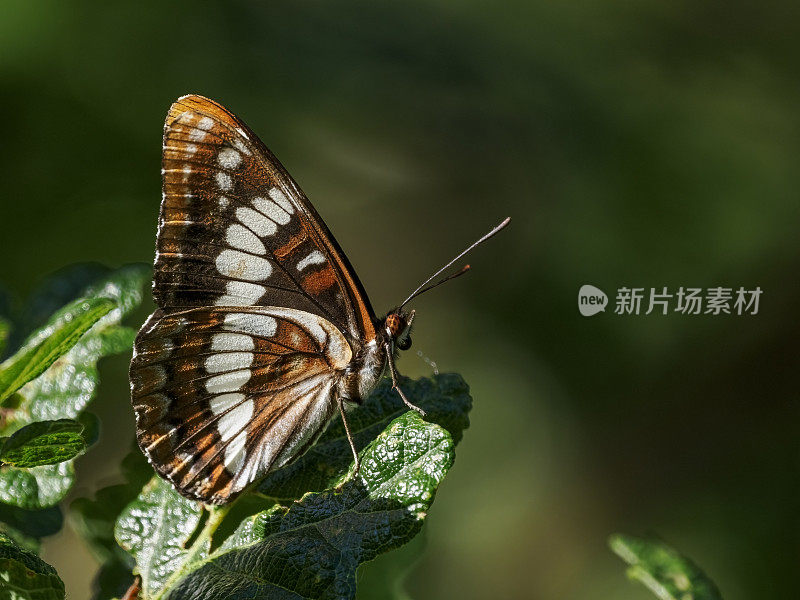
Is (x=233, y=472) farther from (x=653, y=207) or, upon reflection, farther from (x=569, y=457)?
(x=653, y=207)

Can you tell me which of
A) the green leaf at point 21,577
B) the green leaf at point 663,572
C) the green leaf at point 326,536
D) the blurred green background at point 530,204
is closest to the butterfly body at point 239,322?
the green leaf at point 326,536

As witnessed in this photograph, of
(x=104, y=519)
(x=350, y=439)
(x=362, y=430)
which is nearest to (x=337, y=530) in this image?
(x=350, y=439)

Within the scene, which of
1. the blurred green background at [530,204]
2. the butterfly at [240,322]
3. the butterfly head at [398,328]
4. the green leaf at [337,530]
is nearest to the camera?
the green leaf at [337,530]

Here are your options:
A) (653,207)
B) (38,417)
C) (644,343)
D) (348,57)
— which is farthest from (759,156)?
(38,417)

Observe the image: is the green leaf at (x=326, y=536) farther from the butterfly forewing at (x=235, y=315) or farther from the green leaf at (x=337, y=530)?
the butterfly forewing at (x=235, y=315)

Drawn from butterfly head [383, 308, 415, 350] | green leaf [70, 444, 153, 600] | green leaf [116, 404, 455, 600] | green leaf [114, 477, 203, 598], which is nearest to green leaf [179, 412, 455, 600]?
green leaf [116, 404, 455, 600]

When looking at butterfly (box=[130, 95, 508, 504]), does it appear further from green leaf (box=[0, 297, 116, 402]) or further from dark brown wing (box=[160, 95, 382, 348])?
green leaf (box=[0, 297, 116, 402])
